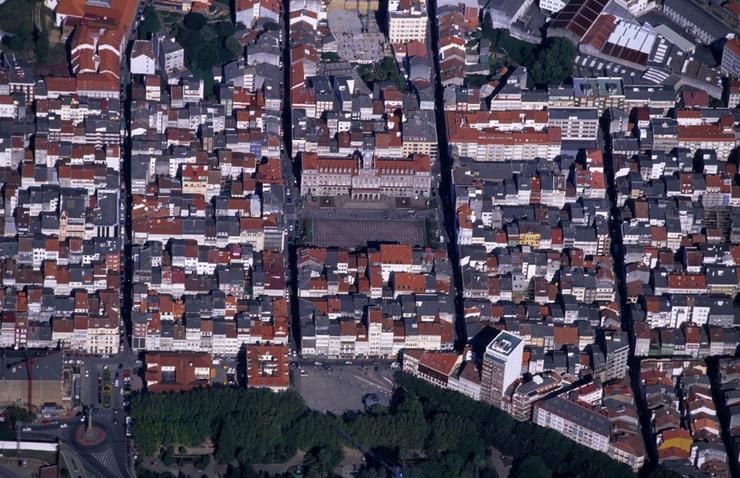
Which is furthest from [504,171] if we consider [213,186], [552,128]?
[213,186]

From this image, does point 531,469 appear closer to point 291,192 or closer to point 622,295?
point 622,295

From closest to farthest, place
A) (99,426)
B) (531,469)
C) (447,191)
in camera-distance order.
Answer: (531,469), (99,426), (447,191)

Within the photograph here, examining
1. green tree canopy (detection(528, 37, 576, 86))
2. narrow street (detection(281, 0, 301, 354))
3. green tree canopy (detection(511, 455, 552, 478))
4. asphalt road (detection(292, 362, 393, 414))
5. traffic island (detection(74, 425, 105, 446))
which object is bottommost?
green tree canopy (detection(511, 455, 552, 478))

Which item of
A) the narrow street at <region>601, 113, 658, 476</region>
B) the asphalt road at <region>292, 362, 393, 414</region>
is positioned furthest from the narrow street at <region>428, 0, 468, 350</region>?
the narrow street at <region>601, 113, 658, 476</region>

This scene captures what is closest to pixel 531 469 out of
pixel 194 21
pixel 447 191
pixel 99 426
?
pixel 99 426

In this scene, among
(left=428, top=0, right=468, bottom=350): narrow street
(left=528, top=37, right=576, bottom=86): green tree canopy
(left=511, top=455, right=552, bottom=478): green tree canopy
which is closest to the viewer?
(left=511, top=455, right=552, bottom=478): green tree canopy

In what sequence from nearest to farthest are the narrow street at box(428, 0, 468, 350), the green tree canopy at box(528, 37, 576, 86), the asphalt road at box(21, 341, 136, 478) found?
the asphalt road at box(21, 341, 136, 478)
the narrow street at box(428, 0, 468, 350)
the green tree canopy at box(528, 37, 576, 86)

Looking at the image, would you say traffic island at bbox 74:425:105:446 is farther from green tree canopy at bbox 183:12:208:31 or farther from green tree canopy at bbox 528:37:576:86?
green tree canopy at bbox 528:37:576:86

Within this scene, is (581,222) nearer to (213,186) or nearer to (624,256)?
(624,256)

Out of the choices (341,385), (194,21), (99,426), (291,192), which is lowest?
(99,426)

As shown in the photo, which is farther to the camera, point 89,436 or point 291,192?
point 291,192

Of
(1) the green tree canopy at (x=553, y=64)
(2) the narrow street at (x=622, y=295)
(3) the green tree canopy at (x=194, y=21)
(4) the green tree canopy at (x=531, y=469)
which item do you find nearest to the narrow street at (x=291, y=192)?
(3) the green tree canopy at (x=194, y=21)
